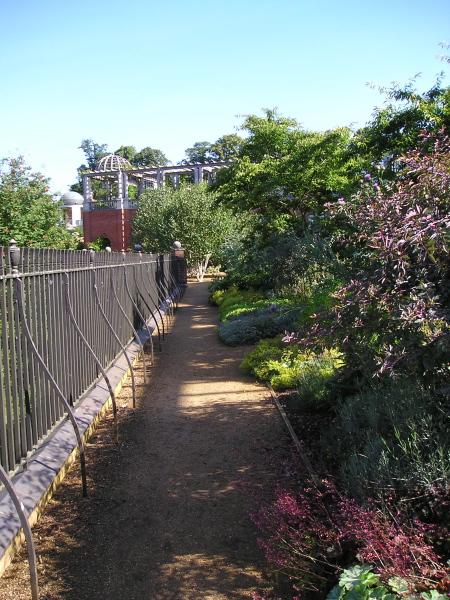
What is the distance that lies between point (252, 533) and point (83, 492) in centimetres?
134

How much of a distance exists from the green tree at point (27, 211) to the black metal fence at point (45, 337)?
11443 mm

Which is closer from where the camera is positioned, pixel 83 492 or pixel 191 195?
pixel 83 492

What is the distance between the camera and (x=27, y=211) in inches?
708

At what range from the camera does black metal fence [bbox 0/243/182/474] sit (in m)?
3.44

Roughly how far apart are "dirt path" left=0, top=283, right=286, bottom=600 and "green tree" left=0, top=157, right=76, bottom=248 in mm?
12553

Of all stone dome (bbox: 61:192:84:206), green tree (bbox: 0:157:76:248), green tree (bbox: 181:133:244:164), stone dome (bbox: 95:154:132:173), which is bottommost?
green tree (bbox: 0:157:76:248)

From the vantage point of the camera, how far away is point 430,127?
802 centimetres

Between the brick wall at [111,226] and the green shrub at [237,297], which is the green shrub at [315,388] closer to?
the green shrub at [237,297]

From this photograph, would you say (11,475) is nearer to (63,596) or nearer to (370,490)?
(63,596)

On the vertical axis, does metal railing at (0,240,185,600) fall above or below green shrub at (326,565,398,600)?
above

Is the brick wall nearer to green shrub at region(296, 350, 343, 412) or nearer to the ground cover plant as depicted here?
green shrub at region(296, 350, 343, 412)

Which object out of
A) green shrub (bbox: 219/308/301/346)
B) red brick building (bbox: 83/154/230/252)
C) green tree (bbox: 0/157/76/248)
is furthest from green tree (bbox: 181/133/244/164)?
green shrub (bbox: 219/308/301/346)

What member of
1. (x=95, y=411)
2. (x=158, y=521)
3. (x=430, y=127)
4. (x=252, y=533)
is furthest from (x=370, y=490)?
(x=430, y=127)

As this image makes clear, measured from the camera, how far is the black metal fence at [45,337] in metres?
3.44
